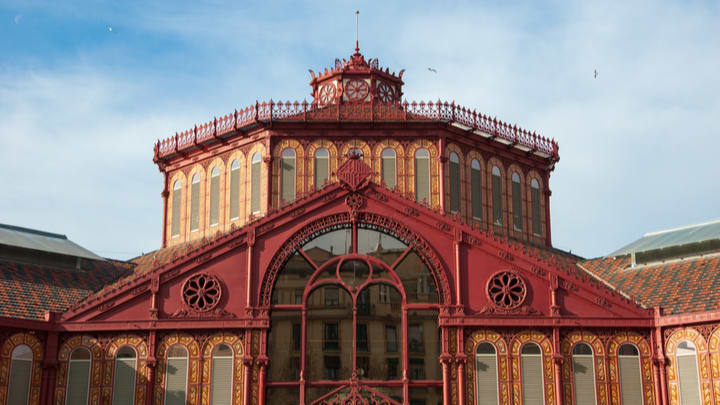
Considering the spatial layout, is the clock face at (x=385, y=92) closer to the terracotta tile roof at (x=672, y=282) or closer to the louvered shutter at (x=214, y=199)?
the louvered shutter at (x=214, y=199)

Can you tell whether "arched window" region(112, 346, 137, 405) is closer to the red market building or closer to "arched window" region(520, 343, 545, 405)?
the red market building

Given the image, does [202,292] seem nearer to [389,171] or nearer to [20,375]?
[20,375]

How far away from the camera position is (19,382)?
139 ft

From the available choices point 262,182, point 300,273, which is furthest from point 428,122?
point 300,273

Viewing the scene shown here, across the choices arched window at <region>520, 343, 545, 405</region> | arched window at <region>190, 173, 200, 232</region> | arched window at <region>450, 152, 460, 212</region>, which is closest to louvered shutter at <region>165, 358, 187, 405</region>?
arched window at <region>190, 173, 200, 232</region>

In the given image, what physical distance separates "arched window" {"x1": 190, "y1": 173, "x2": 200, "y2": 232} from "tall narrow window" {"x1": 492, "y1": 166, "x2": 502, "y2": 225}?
58.9ft

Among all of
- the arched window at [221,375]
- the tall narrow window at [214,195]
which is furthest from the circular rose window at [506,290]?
the tall narrow window at [214,195]

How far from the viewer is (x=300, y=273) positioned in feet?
146

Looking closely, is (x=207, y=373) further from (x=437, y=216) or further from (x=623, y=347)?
(x=623, y=347)

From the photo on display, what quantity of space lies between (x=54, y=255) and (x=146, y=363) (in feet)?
35.5

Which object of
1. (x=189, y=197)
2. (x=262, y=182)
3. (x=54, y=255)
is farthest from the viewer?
(x=189, y=197)

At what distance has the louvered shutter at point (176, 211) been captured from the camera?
2271 inches

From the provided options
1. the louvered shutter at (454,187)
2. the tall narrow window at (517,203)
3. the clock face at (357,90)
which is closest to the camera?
the louvered shutter at (454,187)

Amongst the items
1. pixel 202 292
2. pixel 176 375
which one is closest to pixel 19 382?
pixel 176 375
